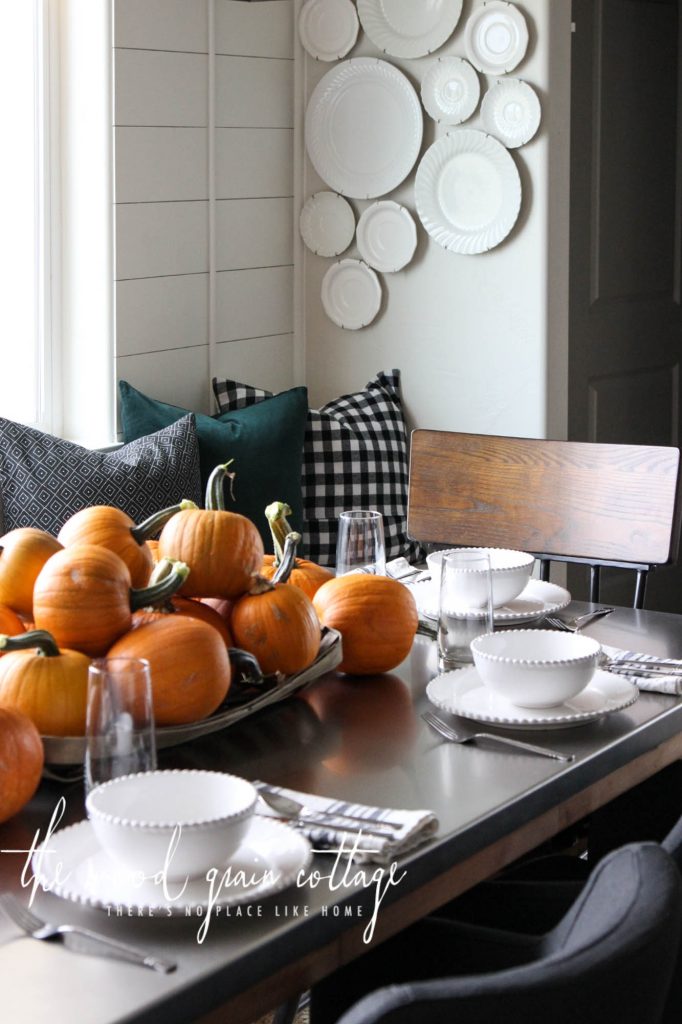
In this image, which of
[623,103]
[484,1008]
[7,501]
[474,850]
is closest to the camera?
[484,1008]

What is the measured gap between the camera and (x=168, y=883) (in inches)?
39.7

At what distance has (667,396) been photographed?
167 inches

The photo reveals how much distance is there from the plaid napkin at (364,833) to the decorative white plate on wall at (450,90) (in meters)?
2.62

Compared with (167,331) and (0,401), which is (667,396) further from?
(0,401)

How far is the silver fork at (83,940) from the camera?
2.97 ft

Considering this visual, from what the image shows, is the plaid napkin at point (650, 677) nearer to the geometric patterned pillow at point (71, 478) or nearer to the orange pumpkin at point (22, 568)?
the orange pumpkin at point (22, 568)

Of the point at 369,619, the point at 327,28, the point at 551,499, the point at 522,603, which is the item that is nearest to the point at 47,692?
the point at 369,619

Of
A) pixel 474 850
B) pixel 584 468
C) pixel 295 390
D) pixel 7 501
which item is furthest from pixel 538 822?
pixel 295 390

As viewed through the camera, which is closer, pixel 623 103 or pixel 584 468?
pixel 584 468

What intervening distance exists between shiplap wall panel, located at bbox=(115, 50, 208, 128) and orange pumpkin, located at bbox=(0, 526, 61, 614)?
205cm

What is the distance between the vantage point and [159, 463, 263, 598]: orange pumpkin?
1.43m

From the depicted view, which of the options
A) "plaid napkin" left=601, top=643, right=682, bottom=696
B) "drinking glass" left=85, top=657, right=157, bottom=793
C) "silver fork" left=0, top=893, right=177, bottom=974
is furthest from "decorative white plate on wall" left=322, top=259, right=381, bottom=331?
"silver fork" left=0, top=893, right=177, bottom=974

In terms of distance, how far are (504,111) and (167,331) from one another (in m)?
1.03

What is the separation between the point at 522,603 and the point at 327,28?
7.48ft
